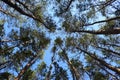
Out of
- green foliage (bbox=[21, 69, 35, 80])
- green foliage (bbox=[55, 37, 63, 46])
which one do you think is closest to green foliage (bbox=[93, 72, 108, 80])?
green foliage (bbox=[55, 37, 63, 46])

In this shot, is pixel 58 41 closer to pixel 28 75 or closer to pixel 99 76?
pixel 28 75

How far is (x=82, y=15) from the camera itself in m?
13.0

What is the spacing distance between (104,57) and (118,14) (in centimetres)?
410

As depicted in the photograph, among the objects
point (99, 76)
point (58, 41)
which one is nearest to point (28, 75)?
point (58, 41)

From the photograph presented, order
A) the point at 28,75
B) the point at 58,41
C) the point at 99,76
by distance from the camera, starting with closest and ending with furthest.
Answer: the point at 28,75 < the point at 99,76 < the point at 58,41

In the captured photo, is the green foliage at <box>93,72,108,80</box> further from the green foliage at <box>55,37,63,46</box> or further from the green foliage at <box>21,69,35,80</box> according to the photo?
the green foliage at <box>21,69,35,80</box>

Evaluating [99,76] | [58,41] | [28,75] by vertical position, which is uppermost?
[58,41]

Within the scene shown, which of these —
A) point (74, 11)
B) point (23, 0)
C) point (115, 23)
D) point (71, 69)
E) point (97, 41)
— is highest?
point (23, 0)

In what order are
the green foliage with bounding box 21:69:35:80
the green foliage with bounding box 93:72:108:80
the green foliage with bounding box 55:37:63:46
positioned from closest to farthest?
the green foliage with bounding box 21:69:35:80 → the green foliage with bounding box 93:72:108:80 → the green foliage with bounding box 55:37:63:46

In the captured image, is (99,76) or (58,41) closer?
(99,76)

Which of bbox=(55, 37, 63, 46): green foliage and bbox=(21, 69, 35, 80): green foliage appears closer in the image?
bbox=(21, 69, 35, 80): green foliage

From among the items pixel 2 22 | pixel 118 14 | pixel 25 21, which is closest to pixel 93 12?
pixel 118 14

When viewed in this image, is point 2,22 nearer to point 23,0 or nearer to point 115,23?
point 23,0

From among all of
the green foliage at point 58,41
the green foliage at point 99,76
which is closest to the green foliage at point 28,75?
the green foliage at point 58,41
